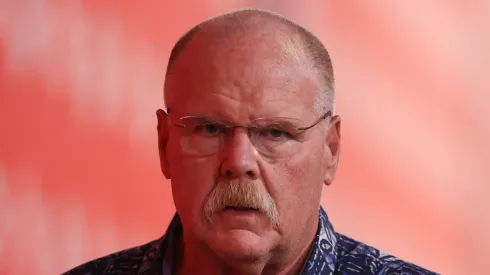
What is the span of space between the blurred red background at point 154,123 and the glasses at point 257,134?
0.92 metres

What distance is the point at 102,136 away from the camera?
7.97 feet

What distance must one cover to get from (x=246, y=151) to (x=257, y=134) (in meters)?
0.05

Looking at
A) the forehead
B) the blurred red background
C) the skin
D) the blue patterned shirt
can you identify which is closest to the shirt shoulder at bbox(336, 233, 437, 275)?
the blue patterned shirt


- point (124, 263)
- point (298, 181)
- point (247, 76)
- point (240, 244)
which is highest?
point (247, 76)

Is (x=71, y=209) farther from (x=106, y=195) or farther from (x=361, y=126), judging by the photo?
(x=361, y=126)

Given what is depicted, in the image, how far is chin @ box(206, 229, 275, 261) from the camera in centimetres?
147

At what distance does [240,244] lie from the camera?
4.83 ft

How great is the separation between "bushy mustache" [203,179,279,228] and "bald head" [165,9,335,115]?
0.68ft

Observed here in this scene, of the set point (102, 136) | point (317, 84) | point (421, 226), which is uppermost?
point (317, 84)

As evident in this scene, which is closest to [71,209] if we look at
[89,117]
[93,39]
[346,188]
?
[89,117]

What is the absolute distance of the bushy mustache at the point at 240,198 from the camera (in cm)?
148

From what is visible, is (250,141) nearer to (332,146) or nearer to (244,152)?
(244,152)

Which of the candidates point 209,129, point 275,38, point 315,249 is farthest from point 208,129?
point 315,249

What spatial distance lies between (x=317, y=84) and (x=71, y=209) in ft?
3.71
